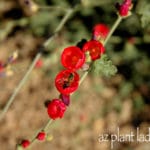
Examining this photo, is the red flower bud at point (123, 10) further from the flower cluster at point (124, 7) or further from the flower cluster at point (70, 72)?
the flower cluster at point (70, 72)

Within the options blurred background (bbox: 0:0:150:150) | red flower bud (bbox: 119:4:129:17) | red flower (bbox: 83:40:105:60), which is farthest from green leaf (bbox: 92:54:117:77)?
blurred background (bbox: 0:0:150:150)

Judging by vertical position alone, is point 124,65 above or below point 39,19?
below

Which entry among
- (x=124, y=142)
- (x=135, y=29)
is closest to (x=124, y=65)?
(x=135, y=29)

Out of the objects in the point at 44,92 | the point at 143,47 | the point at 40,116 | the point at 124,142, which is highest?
the point at 143,47

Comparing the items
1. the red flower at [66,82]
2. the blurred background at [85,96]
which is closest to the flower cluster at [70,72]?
the red flower at [66,82]

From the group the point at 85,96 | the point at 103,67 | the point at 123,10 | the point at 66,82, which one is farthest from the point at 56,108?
the point at 85,96

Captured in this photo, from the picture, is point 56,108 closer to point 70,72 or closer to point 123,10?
point 70,72

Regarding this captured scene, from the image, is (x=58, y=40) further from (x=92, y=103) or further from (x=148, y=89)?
(x=148, y=89)
